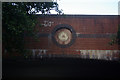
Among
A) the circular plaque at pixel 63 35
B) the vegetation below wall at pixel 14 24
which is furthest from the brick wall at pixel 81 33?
the vegetation below wall at pixel 14 24

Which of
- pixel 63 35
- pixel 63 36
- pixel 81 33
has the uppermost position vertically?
pixel 81 33

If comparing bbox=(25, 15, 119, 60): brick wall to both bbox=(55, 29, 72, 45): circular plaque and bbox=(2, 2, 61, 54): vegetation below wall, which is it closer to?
bbox=(55, 29, 72, 45): circular plaque

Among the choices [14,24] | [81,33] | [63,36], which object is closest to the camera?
[14,24]

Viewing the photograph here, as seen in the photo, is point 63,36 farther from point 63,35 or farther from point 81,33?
point 81,33

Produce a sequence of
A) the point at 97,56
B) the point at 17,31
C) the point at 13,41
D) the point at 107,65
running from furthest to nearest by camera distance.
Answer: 1. the point at 97,56
2. the point at 13,41
3. the point at 17,31
4. the point at 107,65

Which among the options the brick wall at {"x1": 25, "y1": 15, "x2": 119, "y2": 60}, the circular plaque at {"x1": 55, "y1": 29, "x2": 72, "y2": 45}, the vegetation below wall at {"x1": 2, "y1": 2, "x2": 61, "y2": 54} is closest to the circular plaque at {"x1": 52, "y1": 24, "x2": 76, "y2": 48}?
the circular plaque at {"x1": 55, "y1": 29, "x2": 72, "y2": 45}

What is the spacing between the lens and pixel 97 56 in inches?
566

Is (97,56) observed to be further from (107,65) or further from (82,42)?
(107,65)

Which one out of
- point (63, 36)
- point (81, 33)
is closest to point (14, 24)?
point (63, 36)

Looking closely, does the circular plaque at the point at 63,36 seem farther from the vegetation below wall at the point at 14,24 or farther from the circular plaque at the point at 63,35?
the vegetation below wall at the point at 14,24

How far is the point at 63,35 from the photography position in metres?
14.7

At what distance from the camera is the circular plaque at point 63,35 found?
14.5m

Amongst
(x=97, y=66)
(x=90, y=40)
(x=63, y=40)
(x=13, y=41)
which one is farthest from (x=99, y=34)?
(x=13, y=41)

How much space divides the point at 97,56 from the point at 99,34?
2327 mm
